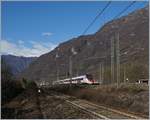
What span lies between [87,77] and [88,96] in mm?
44674

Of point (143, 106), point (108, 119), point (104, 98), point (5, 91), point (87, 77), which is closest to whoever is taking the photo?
point (108, 119)

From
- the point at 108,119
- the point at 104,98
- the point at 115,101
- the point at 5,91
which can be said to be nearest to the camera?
the point at 108,119

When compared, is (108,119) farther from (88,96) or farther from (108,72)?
(108,72)

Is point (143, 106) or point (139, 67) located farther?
point (139, 67)

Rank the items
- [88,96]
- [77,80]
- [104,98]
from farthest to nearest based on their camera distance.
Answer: [77,80]
[88,96]
[104,98]

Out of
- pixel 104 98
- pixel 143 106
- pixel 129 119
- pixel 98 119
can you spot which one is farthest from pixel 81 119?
pixel 104 98

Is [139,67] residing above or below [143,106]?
above

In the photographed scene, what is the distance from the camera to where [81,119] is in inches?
799

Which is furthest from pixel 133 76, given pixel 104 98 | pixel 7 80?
pixel 104 98

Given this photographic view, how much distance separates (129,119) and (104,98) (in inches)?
808

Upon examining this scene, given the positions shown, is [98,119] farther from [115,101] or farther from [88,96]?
[88,96]

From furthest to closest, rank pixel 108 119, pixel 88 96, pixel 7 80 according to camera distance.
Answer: pixel 7 80
pixel 88 96
pixel 108 119

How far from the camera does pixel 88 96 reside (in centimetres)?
4853

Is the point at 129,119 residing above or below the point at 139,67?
below
